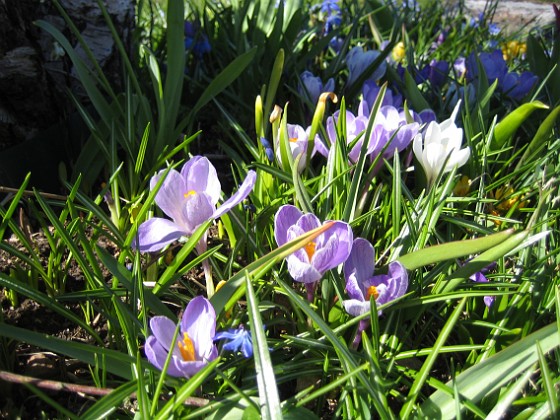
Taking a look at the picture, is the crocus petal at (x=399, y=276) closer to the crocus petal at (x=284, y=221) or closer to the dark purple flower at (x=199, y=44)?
the crocus petal at (x=284, y=221)

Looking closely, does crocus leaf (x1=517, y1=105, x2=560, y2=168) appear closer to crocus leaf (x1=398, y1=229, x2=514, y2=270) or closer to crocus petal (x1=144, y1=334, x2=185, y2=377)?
crocus leaf (x1=398, y1=229, x2=514, y2=270)

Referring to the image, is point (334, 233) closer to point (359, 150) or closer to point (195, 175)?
point (195, 175)

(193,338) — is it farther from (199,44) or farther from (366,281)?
(199,44)

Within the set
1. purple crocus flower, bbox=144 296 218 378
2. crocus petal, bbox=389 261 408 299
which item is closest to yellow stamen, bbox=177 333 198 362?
purple crocus flower, bbox=144 296 218 378

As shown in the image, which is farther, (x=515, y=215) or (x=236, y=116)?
(x=236, y=116)

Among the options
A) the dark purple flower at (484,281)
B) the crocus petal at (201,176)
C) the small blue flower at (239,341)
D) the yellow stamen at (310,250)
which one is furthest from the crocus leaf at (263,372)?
the dark purple flower at (484,281)

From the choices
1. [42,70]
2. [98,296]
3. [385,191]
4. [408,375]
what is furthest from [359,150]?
[42,70]


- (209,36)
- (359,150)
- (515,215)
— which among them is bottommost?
(515,215)

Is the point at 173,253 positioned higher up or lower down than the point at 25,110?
lower down
